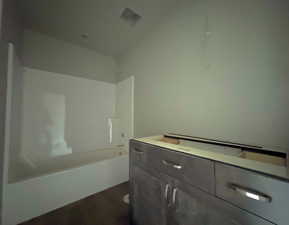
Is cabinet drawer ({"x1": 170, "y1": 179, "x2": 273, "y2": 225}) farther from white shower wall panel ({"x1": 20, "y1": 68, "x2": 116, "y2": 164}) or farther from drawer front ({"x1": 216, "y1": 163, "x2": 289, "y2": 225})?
white shower wall panel ({"x1": 20, "y1": 68, "x2": 116, "y2": 164})

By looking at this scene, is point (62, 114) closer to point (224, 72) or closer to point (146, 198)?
point (146, 198)

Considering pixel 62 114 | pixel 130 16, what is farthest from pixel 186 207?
pixel 62 114

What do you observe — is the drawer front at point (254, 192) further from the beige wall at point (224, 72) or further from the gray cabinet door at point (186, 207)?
the beige wall at point (224, 72)

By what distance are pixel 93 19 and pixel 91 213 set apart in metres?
2.78

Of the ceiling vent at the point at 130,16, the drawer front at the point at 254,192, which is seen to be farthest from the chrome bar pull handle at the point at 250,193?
the ceiling vent at the point at 130,16

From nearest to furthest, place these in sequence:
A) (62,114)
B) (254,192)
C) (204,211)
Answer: (254,192)
(204,211)
(62,114)

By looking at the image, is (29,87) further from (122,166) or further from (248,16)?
(248,16)

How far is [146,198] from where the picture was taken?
1092mm

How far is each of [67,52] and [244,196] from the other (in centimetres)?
329

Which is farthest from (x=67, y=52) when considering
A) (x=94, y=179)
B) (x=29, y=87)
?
(x=94, y=179)

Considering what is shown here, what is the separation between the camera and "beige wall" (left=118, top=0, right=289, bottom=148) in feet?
3.01

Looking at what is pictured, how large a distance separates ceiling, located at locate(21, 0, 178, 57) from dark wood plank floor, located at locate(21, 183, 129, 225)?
2.76 meters

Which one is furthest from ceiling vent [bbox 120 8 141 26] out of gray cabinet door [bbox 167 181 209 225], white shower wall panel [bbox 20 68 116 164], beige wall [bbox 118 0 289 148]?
gray cabinet door [bbox 167 181 209 225]

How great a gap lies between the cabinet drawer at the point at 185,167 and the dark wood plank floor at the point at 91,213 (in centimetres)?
103
